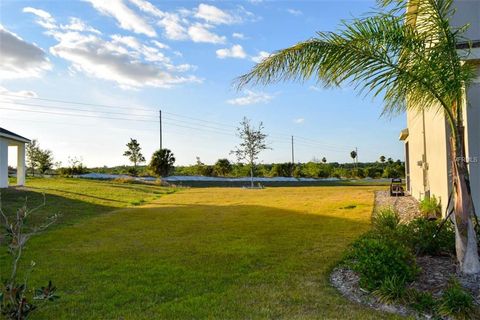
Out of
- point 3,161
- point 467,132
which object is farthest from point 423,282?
point 3,161

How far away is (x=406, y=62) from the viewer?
4676 mm

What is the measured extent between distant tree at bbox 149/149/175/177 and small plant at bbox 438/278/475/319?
33091 millimetres

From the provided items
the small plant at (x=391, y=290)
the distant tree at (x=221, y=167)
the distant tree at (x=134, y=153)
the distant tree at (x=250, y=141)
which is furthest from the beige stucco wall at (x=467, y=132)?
the distant tree at (x=134, y=153)

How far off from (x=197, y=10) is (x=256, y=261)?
8.54 m

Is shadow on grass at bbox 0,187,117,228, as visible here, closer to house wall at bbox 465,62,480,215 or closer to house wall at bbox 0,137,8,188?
house wall at bbox 0,137,8,188

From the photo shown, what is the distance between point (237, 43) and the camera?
13500 millimetres

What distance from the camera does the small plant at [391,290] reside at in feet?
13.4

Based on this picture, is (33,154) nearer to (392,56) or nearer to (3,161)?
(3,161)

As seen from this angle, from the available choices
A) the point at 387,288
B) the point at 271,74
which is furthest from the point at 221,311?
the point at 271,74

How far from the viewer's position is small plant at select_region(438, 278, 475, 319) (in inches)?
145

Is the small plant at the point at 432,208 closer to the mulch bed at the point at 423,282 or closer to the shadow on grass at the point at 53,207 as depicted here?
the mulch bed at the point at 423,282

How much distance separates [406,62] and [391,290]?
281 cm

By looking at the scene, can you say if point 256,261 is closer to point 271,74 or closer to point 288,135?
point 271,74

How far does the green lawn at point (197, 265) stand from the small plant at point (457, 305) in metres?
0.63
